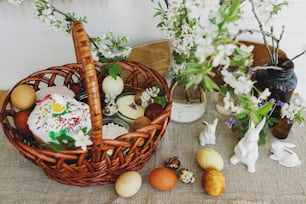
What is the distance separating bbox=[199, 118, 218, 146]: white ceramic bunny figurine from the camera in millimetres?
864

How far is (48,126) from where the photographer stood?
750 millimetres

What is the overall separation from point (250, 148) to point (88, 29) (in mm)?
657

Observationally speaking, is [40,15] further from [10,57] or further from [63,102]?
[10,57]

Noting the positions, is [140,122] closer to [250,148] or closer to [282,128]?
[250,148]

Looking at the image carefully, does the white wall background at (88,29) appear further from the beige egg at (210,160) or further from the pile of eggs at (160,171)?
the beige egg at (210,160)

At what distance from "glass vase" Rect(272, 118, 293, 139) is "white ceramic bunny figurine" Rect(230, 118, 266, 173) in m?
0.12

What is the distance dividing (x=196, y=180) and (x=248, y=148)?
14 centimetres

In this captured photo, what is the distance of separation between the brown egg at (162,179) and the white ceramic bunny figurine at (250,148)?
16 centimetres

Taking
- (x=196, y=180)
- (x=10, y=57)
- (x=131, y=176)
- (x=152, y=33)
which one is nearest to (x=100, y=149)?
(x=131, y=176)

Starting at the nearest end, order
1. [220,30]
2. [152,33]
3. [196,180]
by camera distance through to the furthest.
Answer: [220,30] → [196,180] → [152,33]

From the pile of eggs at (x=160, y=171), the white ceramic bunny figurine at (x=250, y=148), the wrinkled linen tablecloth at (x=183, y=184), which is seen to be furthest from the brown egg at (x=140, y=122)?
the white ceramic bunny figurine at (x=250, y=148)

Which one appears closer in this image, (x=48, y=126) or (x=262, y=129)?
(x=48, y=126)

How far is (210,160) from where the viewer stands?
0.81 meters

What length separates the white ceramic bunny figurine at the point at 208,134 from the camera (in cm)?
86
